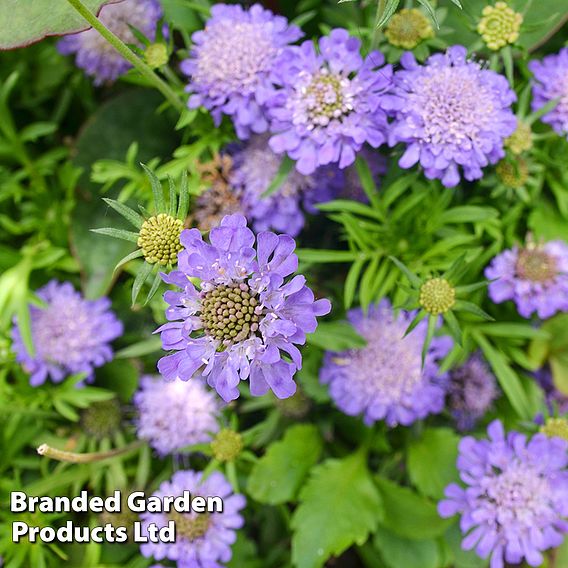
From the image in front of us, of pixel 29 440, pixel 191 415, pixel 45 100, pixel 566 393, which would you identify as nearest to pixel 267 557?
pixel 191 415

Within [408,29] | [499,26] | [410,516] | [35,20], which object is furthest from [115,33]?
[410,516]

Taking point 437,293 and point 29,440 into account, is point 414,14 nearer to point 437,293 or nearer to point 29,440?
point 437,293

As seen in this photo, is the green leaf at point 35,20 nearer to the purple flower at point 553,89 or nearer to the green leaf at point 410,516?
the purple flower at point 553,89

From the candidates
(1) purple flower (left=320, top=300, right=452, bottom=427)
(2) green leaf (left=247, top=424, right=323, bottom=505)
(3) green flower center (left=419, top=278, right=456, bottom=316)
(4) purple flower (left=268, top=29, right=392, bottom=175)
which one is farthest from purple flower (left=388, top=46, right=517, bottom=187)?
(2) green leaf (left=247, top=424, right=323, bottom=505)

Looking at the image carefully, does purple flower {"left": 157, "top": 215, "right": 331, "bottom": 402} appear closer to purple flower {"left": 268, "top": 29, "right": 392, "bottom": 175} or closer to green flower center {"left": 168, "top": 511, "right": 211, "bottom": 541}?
purple flower {"left": 268, "top": 29, "right": 392, "bottom": 175}

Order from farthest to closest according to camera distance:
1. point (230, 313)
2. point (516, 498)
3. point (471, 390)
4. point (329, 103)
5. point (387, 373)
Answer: point (471, 390), point (387, 373), point (516, 498), point (329, 103), point (230, 313)

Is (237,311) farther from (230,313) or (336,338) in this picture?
(336,338)
